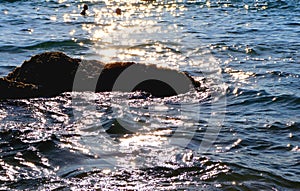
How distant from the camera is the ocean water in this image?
6.52 meters

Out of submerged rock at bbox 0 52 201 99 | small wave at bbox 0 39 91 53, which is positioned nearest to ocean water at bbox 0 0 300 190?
small wave at bbox 0 39 91 53

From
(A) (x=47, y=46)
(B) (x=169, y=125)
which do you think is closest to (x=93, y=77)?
(B) (x=169, y=125)

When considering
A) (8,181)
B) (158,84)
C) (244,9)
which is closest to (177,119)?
(158,84)

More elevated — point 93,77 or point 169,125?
point 93,77

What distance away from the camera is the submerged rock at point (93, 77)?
1007 centimetres

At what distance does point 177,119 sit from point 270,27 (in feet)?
35.7

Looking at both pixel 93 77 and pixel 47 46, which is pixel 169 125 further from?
pixel 47 46

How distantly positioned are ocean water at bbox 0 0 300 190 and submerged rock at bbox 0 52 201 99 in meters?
0.25

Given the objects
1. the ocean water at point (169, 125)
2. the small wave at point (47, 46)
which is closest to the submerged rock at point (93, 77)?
the ocean water at point (169, 125)

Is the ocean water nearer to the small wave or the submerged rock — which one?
the small wave

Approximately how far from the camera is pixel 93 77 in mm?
10281

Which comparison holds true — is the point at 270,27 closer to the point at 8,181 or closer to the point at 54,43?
the point at 54,43

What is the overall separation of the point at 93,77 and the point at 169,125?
245 cm

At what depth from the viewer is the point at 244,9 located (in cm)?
2359
